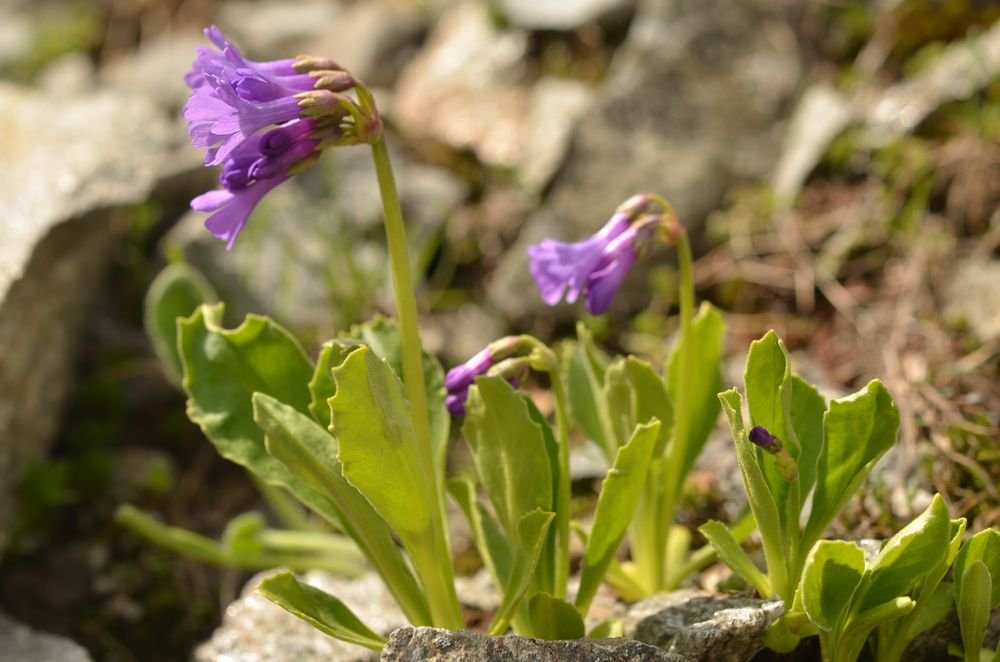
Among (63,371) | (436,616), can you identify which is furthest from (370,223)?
(436,616)

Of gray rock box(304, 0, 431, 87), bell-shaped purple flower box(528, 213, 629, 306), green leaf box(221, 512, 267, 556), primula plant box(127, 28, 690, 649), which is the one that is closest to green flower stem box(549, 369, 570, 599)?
primula plant box(127, 28, 690, 649)

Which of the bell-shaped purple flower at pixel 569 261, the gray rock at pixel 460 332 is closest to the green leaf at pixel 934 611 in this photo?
the bell-shaped purple flower at pixel 569 261

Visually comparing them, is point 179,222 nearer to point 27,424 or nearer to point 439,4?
point 27,424

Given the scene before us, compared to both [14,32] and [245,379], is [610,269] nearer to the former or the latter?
[245,379]

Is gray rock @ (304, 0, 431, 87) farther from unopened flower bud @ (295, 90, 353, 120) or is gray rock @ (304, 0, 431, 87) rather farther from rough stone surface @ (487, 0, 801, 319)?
unopened flower bud @ (295, 90, 353, 120)

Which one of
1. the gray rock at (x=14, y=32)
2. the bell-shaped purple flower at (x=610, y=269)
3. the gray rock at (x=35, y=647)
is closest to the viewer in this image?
the bell-shaped purple flower at (x=610, y=269)

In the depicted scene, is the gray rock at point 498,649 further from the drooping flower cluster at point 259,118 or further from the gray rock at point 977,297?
the gray rock at point 977,297
